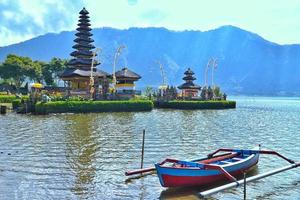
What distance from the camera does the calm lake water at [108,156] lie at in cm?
1708

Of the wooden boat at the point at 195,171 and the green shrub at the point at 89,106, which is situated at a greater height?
the green shrub at the point at 89,106

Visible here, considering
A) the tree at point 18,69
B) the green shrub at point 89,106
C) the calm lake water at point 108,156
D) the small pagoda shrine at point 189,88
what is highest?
the tree at point 18,69

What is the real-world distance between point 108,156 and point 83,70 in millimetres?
53959

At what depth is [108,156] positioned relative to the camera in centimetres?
2423

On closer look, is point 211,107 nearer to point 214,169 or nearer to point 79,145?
point 79,145

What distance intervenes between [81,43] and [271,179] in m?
69.8

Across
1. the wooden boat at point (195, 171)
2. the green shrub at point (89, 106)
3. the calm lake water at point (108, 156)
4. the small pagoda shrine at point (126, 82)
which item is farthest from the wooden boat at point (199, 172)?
the small pagoda shrine at point (126, 82)

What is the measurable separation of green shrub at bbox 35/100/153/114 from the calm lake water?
36.2 feet

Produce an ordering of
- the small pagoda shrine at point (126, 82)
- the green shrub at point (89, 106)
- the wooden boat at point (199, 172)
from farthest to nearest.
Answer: the small pagoda shrine at point (126, 82) < the green shrub at point (89, 106) < the wooden boat at point (199, 172)

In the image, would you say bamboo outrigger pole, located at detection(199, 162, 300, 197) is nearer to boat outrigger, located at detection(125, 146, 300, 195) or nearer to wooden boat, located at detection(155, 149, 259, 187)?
boat outrigger, located at detection(125, 146, 300, 195)

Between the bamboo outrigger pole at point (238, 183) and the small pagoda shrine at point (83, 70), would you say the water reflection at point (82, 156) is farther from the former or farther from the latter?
the small pagoda shrine at point (83, 70)

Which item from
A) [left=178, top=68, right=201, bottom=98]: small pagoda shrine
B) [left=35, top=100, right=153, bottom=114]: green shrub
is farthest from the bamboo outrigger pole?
[left=178, top=68, right=201, bottom=98]: small pagoda shrine

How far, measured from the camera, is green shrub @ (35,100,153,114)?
2119 inches

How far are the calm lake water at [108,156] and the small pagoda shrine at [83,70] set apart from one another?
2660 cm
